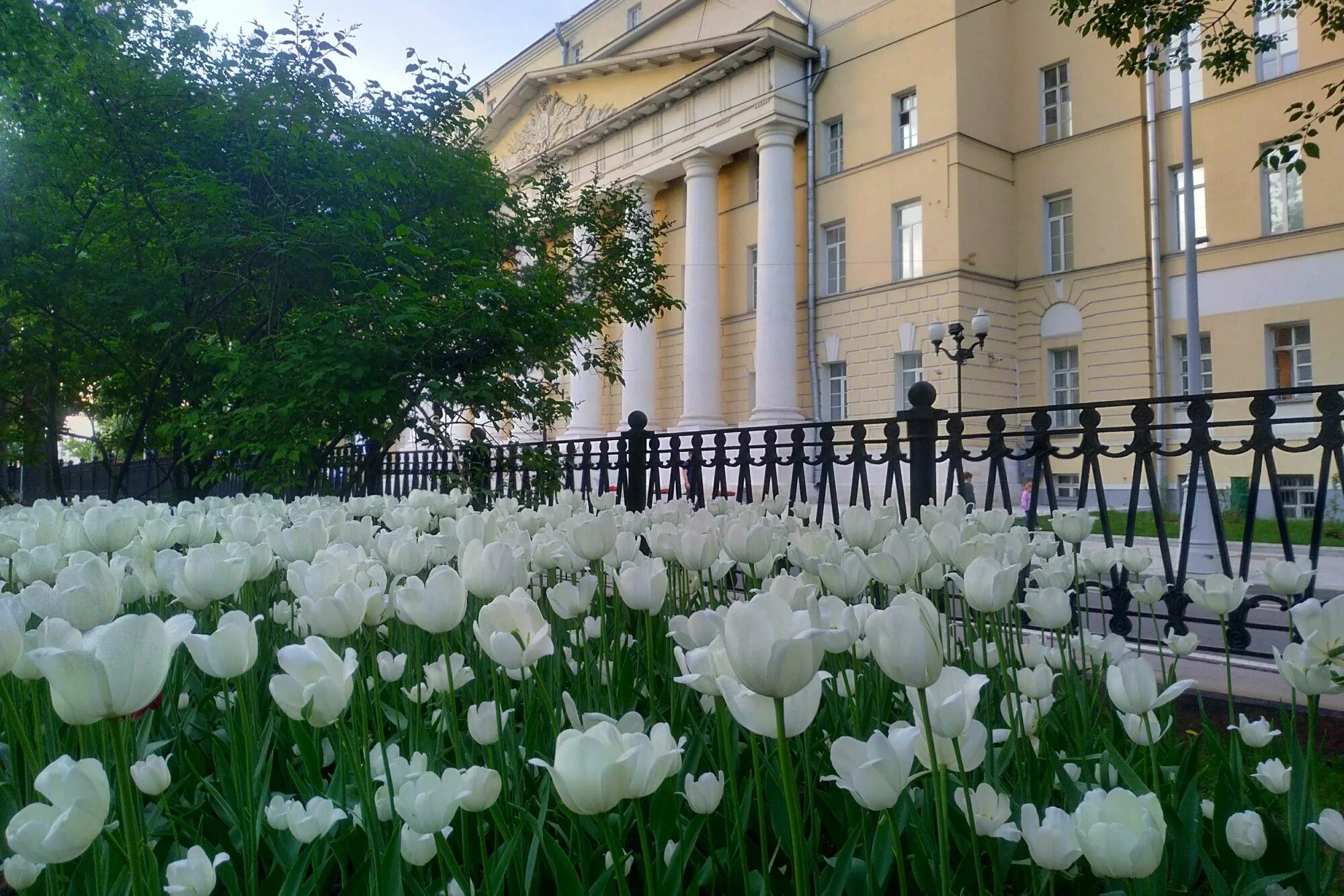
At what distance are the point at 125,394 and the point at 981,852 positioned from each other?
8875 mm

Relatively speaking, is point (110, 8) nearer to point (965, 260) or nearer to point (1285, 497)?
point (965, 260)

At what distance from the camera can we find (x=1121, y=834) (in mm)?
771

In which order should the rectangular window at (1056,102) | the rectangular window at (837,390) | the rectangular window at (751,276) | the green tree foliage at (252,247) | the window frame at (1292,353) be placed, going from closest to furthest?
the green tree foliage at (252,247), the window frame at (1292,353), the rectangular window at (1056,102), the rectangular window at (837,390), the rectangular window at (751,276)

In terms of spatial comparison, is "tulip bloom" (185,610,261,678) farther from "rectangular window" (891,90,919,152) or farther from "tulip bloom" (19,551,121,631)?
"rectangular window" (891,90,919,152)

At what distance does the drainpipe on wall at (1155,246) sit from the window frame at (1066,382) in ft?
5.34

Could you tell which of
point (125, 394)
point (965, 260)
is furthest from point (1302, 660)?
point (965, 260)

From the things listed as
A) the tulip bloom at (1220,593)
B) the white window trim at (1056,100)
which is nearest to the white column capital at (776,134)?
the white window trim at (1056,100)

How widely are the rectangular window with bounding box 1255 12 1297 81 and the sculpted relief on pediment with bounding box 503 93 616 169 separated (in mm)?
16329

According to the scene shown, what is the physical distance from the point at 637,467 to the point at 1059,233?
18.5 meters

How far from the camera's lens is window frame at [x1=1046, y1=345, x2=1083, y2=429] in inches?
796

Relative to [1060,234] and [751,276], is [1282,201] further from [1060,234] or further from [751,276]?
[751,276]

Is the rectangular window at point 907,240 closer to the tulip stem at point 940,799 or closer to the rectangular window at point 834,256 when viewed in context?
the rectangular window at point 834,256

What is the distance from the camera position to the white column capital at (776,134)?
72.7ft

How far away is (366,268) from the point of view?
6.14 metres
